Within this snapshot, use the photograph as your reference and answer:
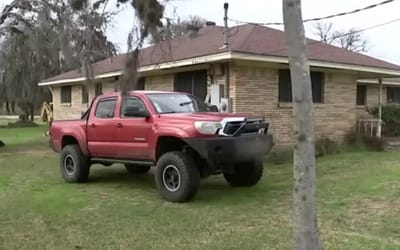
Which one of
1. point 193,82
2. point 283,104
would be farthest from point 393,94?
point 193,82

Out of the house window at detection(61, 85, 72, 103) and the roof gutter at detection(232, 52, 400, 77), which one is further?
the house window at detection(61, 85, 72, 103)

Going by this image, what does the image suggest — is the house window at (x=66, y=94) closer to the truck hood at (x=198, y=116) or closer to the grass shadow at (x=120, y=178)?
the grass shadow at (x=120, y=178)

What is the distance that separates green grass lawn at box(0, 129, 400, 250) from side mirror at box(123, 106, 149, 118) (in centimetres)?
148

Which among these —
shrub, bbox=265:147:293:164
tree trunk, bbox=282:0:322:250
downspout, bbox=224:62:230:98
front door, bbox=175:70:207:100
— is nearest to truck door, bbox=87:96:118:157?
downspout, bbox=224:62:230:98

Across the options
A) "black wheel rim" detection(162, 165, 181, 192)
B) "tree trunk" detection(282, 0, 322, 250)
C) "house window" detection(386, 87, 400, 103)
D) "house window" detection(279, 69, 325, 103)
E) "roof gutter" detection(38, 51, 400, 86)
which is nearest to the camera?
"tree trunk" detection(282, 0, 322, 250)

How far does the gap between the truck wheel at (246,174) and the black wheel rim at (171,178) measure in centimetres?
129

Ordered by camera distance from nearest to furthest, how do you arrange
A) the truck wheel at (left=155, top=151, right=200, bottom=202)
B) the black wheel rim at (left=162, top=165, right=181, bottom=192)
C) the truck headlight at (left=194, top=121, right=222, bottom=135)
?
the truck headlight at (left=194, top=121, right=222, bottom=135) → the truck wheel at (left=155, top=151, right=200, bottom=202) → the black wheel rim at (left=162, top=165, right=181, bottom=192)

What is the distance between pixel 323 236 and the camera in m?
6.87

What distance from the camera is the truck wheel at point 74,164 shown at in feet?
38.5

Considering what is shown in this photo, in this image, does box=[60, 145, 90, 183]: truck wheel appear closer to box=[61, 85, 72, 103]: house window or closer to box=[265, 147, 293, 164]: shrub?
box=[265, 147, 293, 164]: shrub

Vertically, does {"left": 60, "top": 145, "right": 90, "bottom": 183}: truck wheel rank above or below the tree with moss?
below

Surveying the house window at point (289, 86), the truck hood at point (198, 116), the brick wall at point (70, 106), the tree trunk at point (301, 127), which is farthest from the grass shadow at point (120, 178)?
the brick wall at point (70, 106)

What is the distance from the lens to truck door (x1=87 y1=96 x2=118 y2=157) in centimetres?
1089

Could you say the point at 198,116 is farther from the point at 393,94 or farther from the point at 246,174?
the point at 393,94
